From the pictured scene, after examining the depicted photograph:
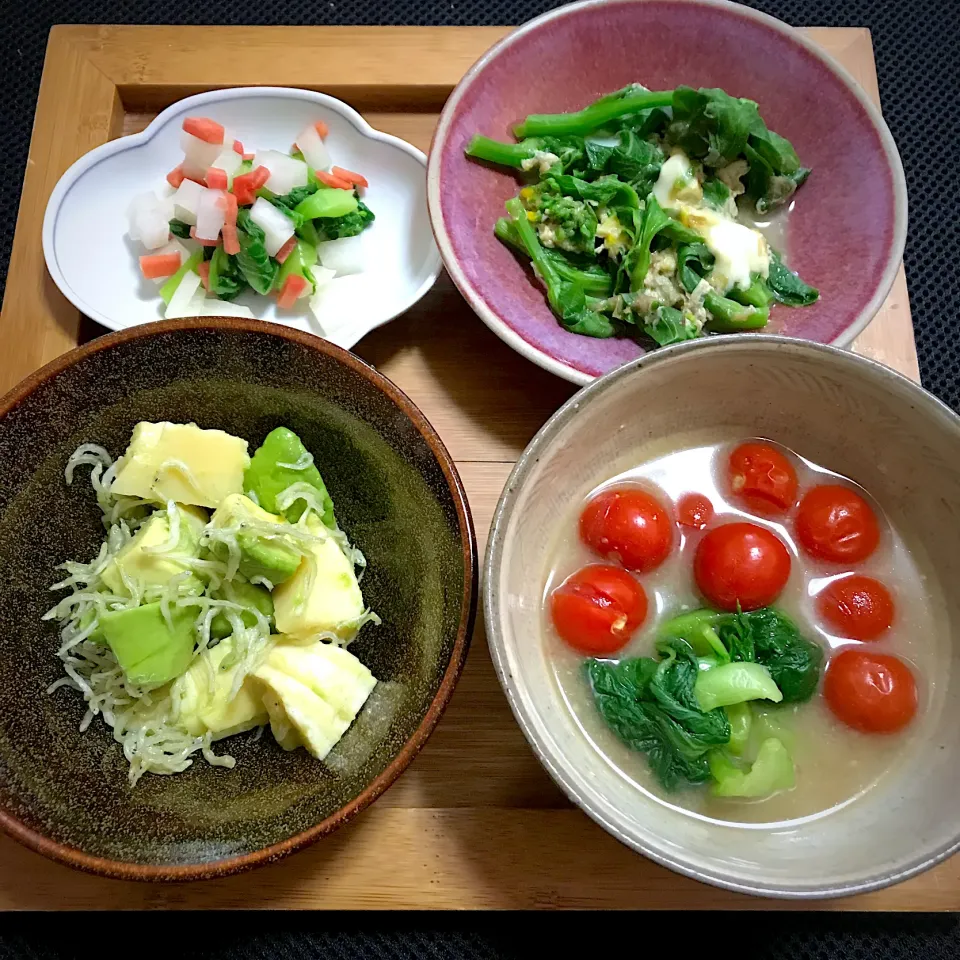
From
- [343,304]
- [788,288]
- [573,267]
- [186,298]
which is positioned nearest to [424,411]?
[343,304]

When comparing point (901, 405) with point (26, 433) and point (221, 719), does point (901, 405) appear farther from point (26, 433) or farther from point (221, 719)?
point (26, 433)

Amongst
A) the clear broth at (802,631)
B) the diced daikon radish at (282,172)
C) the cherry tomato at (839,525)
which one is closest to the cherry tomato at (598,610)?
the clear broth at (802,631)

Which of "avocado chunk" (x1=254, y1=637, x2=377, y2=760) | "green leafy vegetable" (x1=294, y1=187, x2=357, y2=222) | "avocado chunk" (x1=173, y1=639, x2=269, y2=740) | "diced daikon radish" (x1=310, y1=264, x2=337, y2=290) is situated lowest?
"avocado chunk" (x1=173, y1=639, x2=269, y2=740)

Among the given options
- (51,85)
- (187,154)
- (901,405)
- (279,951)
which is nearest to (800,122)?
(901,405)

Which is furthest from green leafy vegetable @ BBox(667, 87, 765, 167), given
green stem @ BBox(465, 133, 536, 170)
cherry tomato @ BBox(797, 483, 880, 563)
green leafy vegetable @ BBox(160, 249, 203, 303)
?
green leafy vegetable @ BBox(160, 249, 203, 303)

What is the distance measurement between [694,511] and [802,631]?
0.23 metres

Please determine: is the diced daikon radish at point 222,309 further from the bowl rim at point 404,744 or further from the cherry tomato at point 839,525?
the cherry tomato at point 839,525

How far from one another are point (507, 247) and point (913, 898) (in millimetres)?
1251

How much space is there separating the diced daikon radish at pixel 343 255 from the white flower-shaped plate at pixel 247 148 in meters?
0.02

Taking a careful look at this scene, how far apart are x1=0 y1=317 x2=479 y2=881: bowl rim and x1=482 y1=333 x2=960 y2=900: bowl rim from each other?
12 cm

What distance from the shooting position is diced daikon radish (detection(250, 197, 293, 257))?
1.51m

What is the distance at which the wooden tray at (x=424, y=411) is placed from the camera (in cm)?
124

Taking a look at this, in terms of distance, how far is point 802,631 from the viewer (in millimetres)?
1224

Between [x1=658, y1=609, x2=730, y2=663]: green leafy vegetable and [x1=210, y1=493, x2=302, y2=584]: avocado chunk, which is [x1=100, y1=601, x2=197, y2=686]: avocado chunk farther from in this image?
[x1=658, y1=609, x2=730, y2=663]: green leafy vegetable
